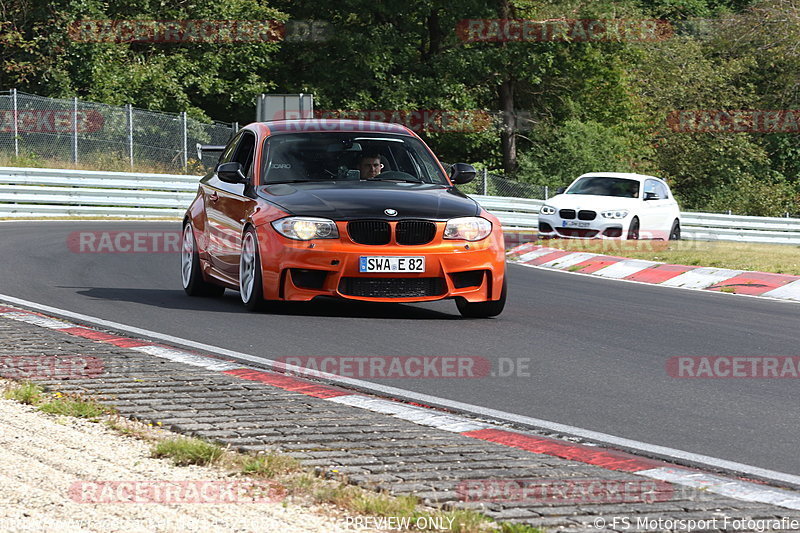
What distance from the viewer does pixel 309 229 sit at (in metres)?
10.4

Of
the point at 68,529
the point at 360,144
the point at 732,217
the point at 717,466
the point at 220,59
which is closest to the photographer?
the point at 68,529

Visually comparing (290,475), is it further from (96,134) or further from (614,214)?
(96,134)

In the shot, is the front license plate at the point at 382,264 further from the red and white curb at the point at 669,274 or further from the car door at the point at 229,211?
the red and white curb at the point at 669,274

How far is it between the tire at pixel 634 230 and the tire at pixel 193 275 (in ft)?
41.3

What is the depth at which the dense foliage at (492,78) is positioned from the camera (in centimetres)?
3922

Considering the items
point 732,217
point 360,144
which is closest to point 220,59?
point 732,217

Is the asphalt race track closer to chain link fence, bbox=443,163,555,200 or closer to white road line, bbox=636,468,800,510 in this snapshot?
white road line, bbox=636,468,800,510

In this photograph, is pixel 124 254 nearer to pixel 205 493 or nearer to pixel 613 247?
pixel 613 247

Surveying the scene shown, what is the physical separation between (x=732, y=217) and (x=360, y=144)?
24687 millimetres

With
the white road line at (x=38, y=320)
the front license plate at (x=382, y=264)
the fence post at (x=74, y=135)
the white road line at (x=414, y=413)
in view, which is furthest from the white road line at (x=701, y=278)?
the fence post at (x=74, y=135)

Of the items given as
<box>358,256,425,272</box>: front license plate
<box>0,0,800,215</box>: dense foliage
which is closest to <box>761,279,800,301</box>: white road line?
<box>358,256,425,272</box>: front license plate

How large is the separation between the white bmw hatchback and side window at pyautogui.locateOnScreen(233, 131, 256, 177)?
12.4m

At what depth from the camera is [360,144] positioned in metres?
11.6

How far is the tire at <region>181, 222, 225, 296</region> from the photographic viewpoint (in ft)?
40.4
